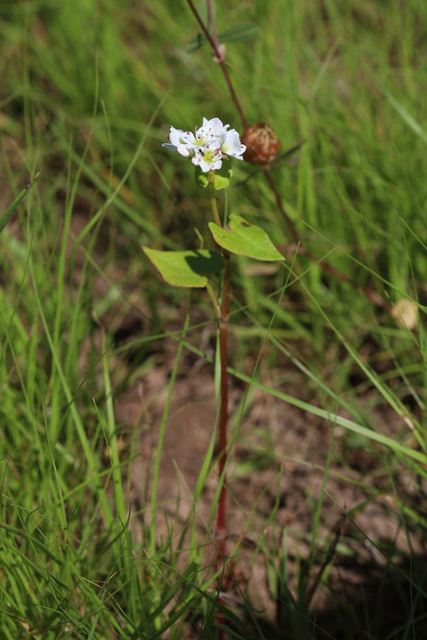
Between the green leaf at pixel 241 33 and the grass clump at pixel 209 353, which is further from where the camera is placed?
the green leaf at pixel 241 33

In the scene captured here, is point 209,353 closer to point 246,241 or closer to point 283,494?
point 283,494

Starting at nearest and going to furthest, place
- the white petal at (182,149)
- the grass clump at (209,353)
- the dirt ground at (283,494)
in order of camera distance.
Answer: the white petal at (182,149)
the grass clump at (209,353)
the dirt ground at (283,494)

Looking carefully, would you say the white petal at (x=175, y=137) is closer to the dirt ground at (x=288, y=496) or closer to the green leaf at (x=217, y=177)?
the green leaf at (x=217, y=177)

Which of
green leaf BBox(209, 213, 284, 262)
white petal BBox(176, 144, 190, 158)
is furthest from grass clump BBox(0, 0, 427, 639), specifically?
white petal BBox(176, 144, 190, 158)

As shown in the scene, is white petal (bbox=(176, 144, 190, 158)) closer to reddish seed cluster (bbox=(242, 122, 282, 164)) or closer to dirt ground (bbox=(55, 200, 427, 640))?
reddish seed cluster (bbox=(242, 122, 282, 164))

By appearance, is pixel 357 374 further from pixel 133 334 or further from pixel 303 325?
pixel 133 334

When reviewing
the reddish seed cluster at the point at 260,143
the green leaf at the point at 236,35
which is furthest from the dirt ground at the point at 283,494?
the green leaf at the point at 236,35

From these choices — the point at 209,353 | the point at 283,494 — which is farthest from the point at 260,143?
the point at 283,494
